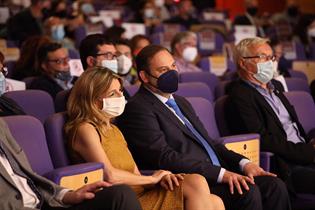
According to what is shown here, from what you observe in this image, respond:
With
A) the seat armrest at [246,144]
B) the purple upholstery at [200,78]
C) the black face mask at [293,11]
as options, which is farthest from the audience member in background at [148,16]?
the seat armrest at [246,144]

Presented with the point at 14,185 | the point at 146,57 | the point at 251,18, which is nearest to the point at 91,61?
the point at 146,57

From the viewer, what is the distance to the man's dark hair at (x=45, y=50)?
18.6 feet

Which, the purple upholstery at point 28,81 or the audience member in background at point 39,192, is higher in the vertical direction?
the purple upholstery at point 28,81

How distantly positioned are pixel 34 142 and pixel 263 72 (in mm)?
1785

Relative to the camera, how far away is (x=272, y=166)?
15.4ft

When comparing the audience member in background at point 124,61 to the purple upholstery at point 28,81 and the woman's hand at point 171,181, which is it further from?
the woman's hand at point 171,181

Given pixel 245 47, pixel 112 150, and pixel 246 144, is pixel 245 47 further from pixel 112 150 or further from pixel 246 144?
pixel 112 150

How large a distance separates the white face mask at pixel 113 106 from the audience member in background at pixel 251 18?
723 centimetres

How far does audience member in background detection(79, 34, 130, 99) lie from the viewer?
15.8 feet

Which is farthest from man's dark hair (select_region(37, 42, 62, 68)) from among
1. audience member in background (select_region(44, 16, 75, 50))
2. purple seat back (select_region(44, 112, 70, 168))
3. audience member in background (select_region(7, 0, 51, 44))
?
audience member in background (select_region(7, 0, 51, 44))

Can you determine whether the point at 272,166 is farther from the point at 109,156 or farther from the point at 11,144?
the point at 11,144

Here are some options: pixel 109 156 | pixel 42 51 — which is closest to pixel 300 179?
pixel 109 156

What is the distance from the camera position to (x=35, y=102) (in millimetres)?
4730

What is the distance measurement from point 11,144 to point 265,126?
1876 mm
